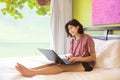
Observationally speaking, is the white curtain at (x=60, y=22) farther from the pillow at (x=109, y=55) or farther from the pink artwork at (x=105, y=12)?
the pillow at (x=109, y=55)

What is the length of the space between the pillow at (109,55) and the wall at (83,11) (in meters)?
1.03

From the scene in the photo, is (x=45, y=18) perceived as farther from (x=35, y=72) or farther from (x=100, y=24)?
(x=35, y=72)

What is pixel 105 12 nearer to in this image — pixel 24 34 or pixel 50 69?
pixel 50 69

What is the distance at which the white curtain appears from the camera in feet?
13.1

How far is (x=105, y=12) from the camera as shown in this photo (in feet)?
10.7

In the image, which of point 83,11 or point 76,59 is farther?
point 83,11

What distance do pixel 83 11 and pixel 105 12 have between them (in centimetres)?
67

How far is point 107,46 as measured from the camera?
2.73 m

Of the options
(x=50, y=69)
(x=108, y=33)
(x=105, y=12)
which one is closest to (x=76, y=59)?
(x=50, y=69)

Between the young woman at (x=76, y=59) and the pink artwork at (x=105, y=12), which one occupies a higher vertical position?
the pink artwork at (x=105, y=12)

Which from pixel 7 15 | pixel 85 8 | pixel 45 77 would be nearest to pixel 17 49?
pixel 7 15

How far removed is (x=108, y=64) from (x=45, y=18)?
2119mm

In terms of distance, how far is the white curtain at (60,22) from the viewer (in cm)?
400

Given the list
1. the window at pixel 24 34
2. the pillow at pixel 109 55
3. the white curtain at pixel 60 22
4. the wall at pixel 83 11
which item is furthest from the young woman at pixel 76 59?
the window at pixel 24 34
